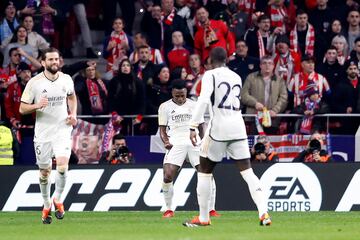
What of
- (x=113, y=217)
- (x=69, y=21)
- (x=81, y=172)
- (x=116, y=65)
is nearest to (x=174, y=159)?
(x=113, y=217)

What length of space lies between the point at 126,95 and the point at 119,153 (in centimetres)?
168

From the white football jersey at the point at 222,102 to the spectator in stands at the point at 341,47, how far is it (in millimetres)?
9575

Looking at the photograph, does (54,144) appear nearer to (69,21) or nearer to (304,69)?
(304,69)

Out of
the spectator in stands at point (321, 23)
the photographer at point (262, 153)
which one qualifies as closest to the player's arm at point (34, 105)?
the photographer at point (262, 153)

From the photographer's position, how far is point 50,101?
61.8 ft

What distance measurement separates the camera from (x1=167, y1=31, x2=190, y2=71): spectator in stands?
2639 cm

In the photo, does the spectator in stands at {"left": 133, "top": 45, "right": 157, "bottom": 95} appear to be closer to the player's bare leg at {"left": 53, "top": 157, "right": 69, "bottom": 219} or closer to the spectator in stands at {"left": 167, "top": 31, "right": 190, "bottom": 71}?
the spectator in stands at {"left": 167, "top": 31, "right": 190, "bottom": 71}

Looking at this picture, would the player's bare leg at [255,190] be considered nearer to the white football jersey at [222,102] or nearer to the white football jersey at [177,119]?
the white football jersey at [222,102]

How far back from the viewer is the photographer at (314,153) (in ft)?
77.6

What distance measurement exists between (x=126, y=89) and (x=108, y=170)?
2.72m

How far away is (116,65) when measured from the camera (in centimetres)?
2692

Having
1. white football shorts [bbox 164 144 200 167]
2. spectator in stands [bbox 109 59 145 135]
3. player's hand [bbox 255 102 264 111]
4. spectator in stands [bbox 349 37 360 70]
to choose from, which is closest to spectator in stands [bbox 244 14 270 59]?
spectator in stands [bbox 349 37 360 70]

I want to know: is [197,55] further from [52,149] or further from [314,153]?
[52,149]

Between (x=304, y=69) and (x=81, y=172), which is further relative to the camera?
(x=304, y=69)
